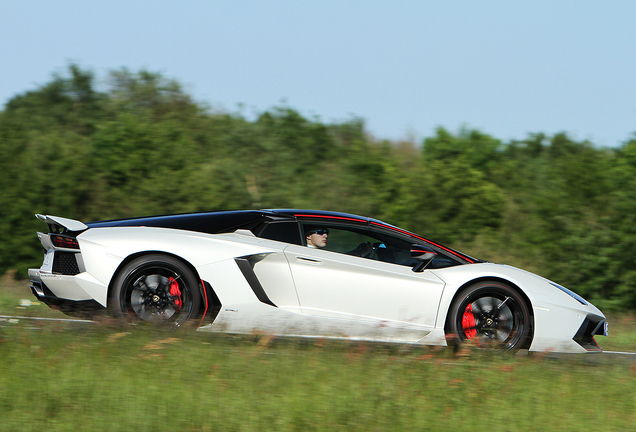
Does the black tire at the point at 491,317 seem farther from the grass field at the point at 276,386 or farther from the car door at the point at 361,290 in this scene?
the grass field at the point at 276,386

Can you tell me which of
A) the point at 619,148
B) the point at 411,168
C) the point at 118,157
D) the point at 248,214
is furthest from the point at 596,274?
the point at 118,157

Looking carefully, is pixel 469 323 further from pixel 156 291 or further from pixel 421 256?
pixel 156 291

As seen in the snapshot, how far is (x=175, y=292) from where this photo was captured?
531cm

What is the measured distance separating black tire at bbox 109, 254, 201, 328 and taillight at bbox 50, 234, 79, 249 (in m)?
0.48

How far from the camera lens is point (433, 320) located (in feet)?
17.6

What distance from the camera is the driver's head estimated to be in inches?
219

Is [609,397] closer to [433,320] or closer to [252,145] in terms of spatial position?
[433,320]

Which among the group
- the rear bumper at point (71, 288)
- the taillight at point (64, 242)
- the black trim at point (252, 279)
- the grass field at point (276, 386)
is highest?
the taillight at point (64, 242)

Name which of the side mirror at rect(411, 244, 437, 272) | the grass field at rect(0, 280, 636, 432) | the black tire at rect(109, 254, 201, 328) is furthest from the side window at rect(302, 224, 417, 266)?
the black tire at rect(109, 254, 201, 328)

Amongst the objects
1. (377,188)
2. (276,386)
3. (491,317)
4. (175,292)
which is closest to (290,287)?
(175,292)

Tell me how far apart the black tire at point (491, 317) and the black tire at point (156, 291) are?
2.27 metres

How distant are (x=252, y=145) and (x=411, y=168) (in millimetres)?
5505

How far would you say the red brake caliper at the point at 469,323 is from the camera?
18.0ft

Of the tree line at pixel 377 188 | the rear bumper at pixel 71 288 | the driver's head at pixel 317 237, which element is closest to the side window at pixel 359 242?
the driver's head at pixel 317 237
